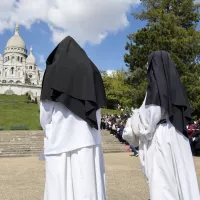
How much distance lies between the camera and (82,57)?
3.95 meters

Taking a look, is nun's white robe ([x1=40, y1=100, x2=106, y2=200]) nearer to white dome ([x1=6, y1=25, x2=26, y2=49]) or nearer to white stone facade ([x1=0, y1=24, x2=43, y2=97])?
white stone facade ([x1=0, y1=24, x2=43, y2=97])

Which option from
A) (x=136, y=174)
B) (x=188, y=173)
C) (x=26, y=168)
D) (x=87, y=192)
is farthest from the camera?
(x=26, y=168)

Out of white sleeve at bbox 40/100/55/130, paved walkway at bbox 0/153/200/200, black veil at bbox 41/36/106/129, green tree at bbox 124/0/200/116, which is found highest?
green tree at bbox 124/0/200/116

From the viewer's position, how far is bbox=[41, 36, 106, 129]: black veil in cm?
380

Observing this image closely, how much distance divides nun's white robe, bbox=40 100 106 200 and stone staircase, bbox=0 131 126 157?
10588 millimetres

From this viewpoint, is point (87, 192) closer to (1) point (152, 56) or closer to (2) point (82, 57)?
(2) point (82, 57)

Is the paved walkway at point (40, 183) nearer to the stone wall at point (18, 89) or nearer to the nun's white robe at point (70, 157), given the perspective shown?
the nun's white robe at point (70, 157)

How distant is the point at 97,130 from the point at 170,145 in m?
1.16

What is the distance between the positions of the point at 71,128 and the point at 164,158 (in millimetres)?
1475

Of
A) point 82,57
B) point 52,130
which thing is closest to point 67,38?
point 82,57

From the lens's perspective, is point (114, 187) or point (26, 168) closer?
point (114, 187)

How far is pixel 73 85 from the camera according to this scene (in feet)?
12.6

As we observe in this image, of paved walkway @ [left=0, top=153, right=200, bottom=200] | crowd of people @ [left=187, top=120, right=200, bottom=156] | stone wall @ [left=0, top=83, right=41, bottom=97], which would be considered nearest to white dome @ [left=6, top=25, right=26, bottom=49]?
stone wall @ [left=0, top=83, right=41, bottom=97]

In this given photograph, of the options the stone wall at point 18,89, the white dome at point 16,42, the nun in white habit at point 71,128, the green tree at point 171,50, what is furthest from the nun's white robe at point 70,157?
the white dome at point 16,42
